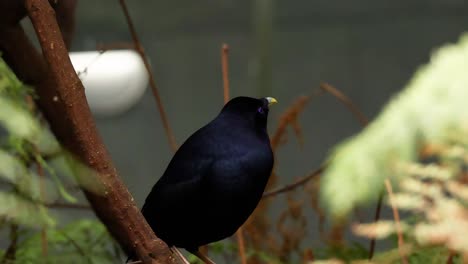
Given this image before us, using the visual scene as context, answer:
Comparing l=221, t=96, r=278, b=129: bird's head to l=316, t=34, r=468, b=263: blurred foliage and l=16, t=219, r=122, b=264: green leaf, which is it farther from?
l=16, t=219, r=122, b=264: green leaf

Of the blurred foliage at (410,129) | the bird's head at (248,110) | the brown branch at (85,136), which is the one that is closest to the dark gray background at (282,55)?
the bird's head at (248,110)

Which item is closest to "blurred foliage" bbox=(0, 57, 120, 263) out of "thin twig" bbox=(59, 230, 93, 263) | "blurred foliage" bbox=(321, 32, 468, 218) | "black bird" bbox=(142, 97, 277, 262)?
"thin twig" bbox=(59, 230, 93, 263)

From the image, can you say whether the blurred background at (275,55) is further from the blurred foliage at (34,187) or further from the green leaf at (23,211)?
the green leaf at (23,211)

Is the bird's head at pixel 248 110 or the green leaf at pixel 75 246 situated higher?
the bird's head at pixel 248 110

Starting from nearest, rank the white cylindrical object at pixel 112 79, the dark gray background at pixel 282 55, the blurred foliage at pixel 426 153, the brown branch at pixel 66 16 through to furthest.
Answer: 1. the blurred foliage at pixel 426 153
2. the brown branch at pixel 66 16
3. the white cylindrical object at pixel 112 79
4. the dark gray background at pixel 282 55

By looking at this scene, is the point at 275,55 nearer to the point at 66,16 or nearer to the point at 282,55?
the point at 282,55

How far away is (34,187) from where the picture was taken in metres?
Result: 0.57

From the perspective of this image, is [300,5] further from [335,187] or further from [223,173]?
[335,187]

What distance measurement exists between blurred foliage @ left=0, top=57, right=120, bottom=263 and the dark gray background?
0.83 ft

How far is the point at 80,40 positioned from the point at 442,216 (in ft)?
3.71

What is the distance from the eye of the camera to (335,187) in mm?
586

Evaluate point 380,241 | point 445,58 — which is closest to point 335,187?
point 445,58

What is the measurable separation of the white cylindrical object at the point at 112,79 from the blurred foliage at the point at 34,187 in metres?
0.16

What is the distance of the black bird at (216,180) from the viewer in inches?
30.2
